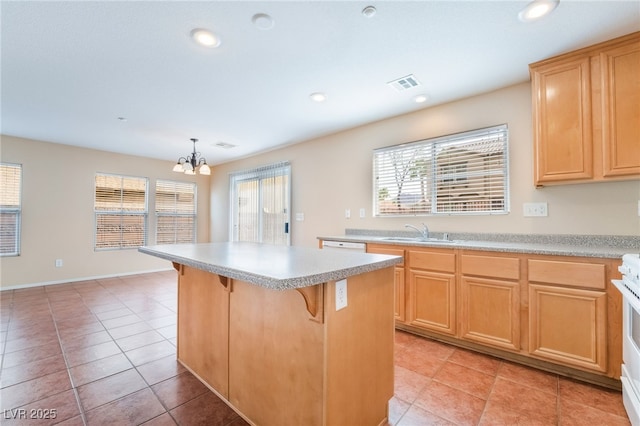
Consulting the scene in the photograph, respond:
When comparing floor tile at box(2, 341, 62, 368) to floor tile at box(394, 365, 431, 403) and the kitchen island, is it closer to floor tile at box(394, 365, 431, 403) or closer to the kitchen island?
the kitchen island

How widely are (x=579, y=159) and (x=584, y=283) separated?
0.93 metres

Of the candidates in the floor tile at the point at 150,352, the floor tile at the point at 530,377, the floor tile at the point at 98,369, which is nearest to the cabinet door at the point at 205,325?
the floor tile at the point at 150,352

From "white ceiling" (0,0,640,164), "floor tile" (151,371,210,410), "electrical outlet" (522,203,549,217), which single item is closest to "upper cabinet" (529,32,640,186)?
"white ceiling" (0,0,640,164)

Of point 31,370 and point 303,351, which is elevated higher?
point 303,351

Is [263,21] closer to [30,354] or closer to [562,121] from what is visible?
[562,121]

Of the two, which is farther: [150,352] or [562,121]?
[150,352]

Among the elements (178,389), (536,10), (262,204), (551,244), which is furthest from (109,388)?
(262,204)

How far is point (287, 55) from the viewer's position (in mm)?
2234

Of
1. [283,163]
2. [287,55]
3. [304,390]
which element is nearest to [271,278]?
[304,390]

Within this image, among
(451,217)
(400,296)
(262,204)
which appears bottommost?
(400,296)

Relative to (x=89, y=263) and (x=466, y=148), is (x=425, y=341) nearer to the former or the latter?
(x=466, y=148)

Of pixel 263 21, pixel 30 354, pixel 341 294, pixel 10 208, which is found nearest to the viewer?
pixel 341 294

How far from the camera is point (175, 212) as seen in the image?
247 inches

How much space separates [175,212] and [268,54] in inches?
200
